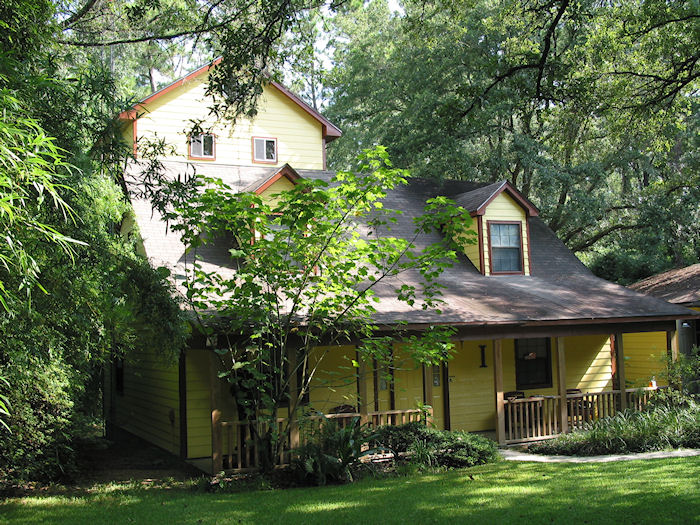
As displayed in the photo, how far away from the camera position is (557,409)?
13.8 meters

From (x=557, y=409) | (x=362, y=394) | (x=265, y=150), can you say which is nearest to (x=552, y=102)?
(x=557, y=409)

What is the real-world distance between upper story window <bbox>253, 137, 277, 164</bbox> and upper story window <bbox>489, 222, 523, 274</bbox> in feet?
19.5

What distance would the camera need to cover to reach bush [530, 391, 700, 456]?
440 inches

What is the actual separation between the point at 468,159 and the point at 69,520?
1542 cm

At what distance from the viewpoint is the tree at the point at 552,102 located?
1246 centimetres

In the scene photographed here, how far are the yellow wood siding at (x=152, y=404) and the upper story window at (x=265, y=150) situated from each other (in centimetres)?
577

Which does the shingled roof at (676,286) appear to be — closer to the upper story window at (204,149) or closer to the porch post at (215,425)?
the upper story window at (204,149)

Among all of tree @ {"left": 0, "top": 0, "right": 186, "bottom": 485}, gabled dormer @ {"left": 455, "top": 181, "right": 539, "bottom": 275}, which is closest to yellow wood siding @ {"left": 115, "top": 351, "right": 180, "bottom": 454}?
tree @ {"left": 0, "top": 0, "right": 186, "bottom": 485}

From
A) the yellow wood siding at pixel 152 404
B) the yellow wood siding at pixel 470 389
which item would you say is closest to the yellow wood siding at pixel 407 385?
the yellow wood siding at pixel 470 389

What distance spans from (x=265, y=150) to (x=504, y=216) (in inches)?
254

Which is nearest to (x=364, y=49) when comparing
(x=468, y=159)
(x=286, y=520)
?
(x=468, y=159)

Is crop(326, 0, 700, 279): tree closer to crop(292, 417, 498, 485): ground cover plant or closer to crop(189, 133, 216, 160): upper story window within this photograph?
crop(189, 133, 216, 160): upper story window

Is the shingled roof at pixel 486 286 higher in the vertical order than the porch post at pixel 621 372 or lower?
higher

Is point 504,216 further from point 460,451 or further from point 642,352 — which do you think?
point 642,352
